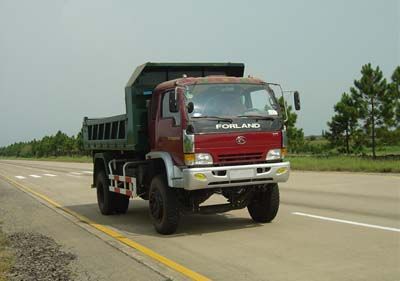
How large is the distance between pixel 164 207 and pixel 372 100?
35904mm

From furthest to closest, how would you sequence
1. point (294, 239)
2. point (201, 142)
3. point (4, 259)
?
1. point (201, 142)
2. point (294, 239)
3. point (4, 259)

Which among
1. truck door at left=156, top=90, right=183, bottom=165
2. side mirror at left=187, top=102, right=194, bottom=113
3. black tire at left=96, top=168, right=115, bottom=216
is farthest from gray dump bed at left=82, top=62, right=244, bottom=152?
side mirror at left=187, top=102, right=194, bottom=113

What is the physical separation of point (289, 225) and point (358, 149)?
120 feet

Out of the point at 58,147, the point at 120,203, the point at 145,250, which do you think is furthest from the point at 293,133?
the point at 58,147

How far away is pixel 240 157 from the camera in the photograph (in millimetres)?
8891

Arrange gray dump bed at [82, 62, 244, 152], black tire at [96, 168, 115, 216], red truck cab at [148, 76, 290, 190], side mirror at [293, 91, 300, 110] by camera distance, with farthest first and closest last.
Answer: black tire at [96, 168, 115, 216]
gray dump bed at [82, 62, 244, 152]
side mirror at [293, 91, 300, 110]
red truck cab at [148, 76, 290, 190]

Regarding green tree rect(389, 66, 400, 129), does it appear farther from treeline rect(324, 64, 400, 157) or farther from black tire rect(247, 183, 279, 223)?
black tire rect(247, 183, 279, 223)

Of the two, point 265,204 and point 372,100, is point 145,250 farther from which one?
point 372,100

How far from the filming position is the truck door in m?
8.88

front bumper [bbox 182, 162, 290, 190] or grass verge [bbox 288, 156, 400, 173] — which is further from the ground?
front bumper [bbox 182, 162, 290, 190]

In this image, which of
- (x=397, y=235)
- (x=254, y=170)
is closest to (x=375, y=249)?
(x=397, y=235)

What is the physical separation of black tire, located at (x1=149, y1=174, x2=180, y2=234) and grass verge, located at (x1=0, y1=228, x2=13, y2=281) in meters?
2.48

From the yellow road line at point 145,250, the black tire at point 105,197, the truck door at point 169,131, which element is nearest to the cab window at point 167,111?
the truck door at point 169,131

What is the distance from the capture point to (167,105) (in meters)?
9.54
